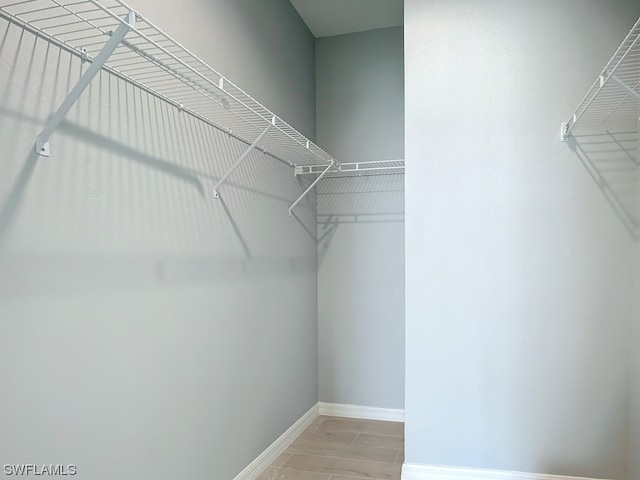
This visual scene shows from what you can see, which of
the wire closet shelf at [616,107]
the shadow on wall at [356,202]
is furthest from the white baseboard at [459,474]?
the wire closet shelf at [616,107]

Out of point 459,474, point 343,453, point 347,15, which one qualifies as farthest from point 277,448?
point 347,15

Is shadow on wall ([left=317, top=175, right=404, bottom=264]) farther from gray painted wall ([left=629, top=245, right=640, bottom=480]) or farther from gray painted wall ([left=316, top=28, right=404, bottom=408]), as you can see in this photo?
gray painted wall ([left=629, top=245, right=640, bottom=480])

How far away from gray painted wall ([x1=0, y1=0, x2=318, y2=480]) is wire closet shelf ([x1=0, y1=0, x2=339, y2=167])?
0.15 feet

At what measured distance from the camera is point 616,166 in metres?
2.10

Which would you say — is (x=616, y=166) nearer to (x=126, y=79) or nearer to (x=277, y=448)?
(x=126, y=79)

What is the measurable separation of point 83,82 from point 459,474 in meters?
2.28

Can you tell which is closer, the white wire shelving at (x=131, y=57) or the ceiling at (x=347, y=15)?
the white wire shelving at (x=131, y=57)

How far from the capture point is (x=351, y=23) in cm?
310

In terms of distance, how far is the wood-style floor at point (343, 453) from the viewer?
7.63ft

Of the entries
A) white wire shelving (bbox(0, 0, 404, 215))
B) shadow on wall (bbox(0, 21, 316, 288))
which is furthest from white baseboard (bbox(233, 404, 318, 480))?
white wire shelving (bbox(0, 0, 404, 215))

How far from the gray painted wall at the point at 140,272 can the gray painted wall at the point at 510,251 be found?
80 centimetres

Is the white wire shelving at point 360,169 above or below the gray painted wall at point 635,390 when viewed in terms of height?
above

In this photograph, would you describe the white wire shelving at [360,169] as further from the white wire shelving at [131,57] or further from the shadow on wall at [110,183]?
the shadow on wall at [110,183]

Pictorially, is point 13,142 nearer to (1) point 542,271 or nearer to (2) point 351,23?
(1) point 542,271
